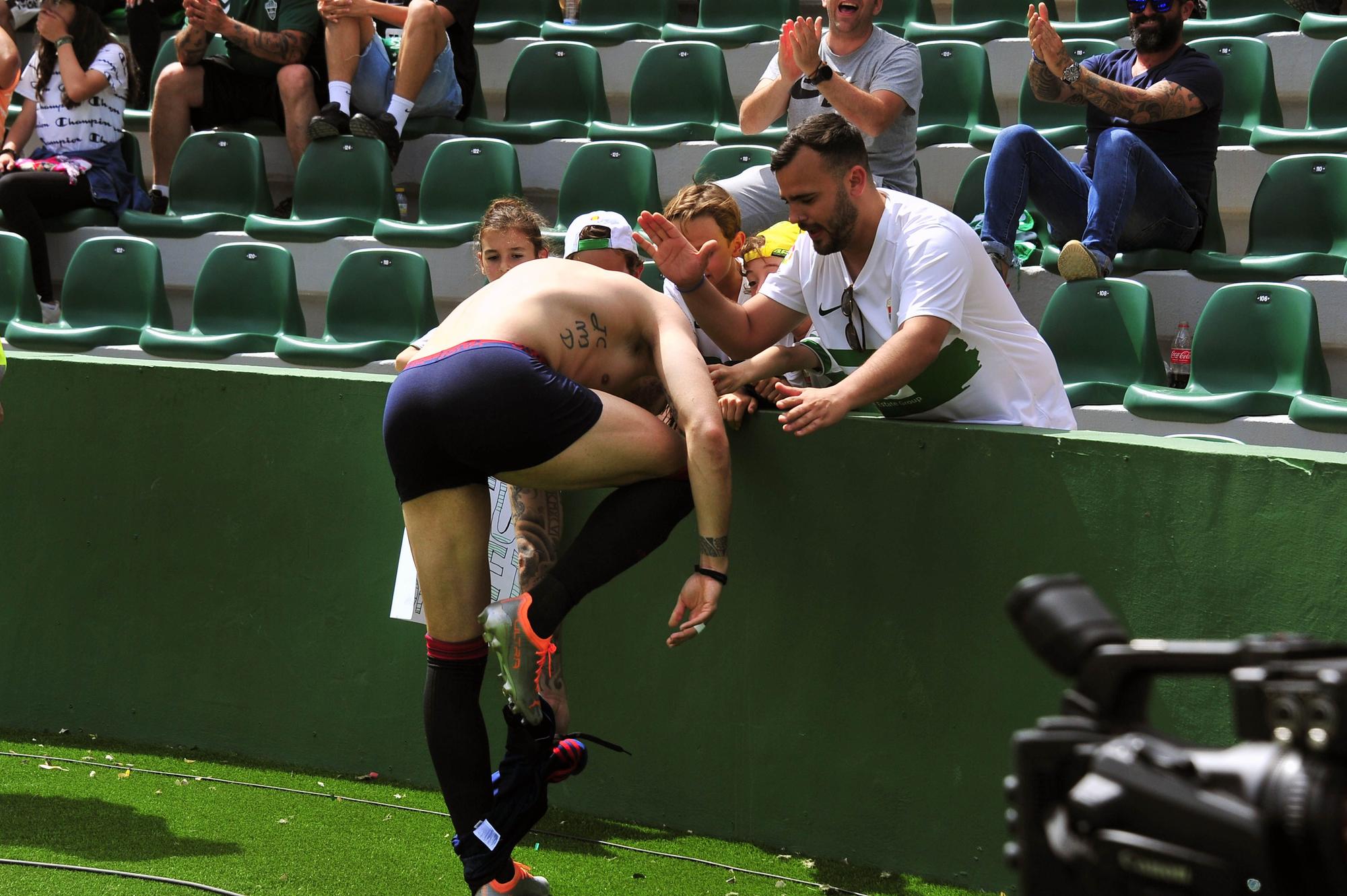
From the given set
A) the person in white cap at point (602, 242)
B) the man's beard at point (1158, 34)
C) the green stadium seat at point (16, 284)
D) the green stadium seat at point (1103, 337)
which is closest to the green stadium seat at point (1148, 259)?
the green stadium seat at point (1103, 337)

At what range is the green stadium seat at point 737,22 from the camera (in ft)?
26.5

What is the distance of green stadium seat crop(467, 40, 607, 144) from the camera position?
Result: 7.88 m

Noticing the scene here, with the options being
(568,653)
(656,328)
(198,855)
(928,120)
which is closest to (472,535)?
(656,328)

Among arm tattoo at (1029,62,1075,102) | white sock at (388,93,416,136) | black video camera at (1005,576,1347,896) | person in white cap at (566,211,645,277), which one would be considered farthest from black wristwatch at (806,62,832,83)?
black video camera at (1005,576,1347,896)

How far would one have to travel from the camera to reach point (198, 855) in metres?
3.73

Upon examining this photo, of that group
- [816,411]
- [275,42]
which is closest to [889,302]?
[816,411]

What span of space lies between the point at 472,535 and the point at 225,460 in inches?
58.8

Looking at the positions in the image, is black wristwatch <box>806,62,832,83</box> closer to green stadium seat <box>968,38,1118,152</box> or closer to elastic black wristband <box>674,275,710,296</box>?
green stadium seat <box>968,38,1118,152</box>

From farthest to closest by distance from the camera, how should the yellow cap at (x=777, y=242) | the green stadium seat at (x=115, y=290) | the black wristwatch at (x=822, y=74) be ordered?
the green stadium seat at (x=115, y=290) → the black wristwatch at (x=822, y=74) → the yellow cap at (x=777, y=242)

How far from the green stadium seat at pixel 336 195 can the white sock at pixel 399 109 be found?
0.22 meters

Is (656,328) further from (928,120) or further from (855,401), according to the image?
(928,120)

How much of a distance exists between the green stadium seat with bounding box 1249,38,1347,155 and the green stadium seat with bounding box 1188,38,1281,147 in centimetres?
14

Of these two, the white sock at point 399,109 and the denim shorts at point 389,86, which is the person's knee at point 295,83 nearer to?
the denim shorts at point 389,86

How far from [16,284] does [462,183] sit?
2139 mm
